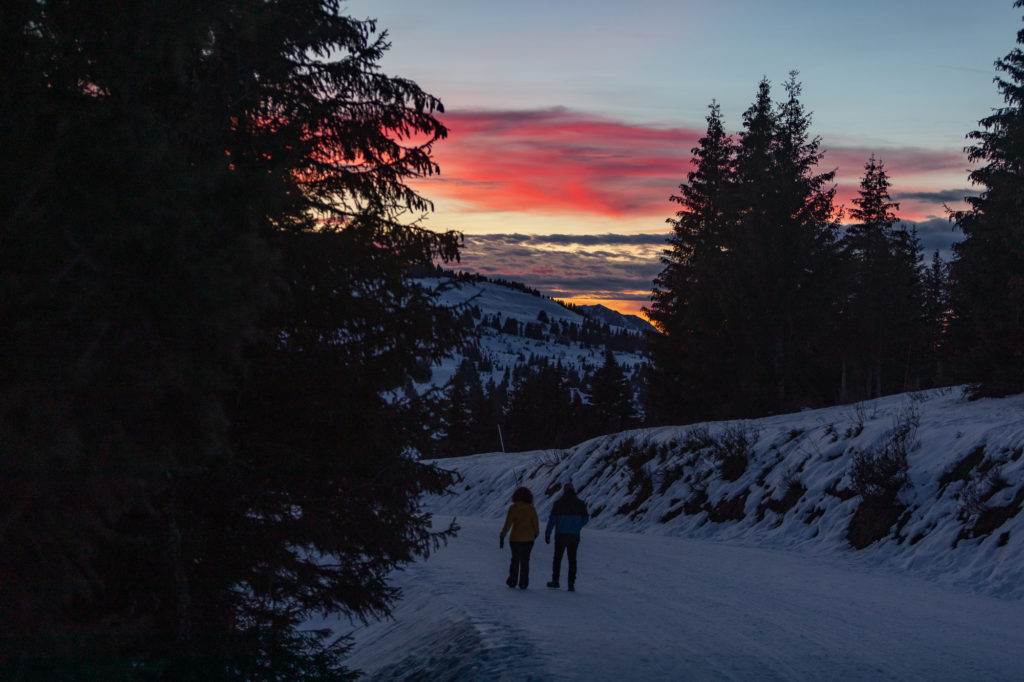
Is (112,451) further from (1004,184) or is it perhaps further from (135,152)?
(1004,184)

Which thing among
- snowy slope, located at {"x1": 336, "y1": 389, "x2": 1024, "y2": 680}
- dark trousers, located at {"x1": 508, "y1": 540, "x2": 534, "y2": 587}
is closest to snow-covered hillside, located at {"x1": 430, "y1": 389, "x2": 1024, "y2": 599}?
snowy slope, located at {"x1": 336, "y1": 389, "x2": 1024, "y2": 680}

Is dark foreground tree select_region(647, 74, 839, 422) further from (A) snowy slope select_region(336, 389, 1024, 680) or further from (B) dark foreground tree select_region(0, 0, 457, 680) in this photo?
(B) dark foreground tree select_region(0, 0, 457, 680)

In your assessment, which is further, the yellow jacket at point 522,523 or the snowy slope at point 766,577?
the yellow jacket at point 522,523

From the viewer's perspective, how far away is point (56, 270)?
3.92 m

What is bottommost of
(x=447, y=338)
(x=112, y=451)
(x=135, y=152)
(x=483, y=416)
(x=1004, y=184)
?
(x=483, y=416)

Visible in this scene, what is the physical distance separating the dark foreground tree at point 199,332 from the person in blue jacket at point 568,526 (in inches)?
159

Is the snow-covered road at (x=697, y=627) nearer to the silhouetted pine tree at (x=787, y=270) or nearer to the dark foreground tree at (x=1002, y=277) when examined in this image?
the dark foreground tree at (x=1002, y=277)

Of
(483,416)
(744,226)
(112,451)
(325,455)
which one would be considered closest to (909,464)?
(325,455)

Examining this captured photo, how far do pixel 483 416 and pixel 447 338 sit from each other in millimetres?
72368

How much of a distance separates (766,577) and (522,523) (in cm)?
420

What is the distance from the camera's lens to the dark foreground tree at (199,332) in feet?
13.0

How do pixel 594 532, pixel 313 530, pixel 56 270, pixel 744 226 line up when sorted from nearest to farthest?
pixel 56 270 < pixel 313 530 < pixel 594 532 < pixel 744 226

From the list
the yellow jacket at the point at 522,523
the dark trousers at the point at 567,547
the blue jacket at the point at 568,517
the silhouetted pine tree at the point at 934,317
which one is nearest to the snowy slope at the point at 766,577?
the dark trousers at the point at 567,547

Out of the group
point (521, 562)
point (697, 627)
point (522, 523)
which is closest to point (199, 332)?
point (697, 627)
